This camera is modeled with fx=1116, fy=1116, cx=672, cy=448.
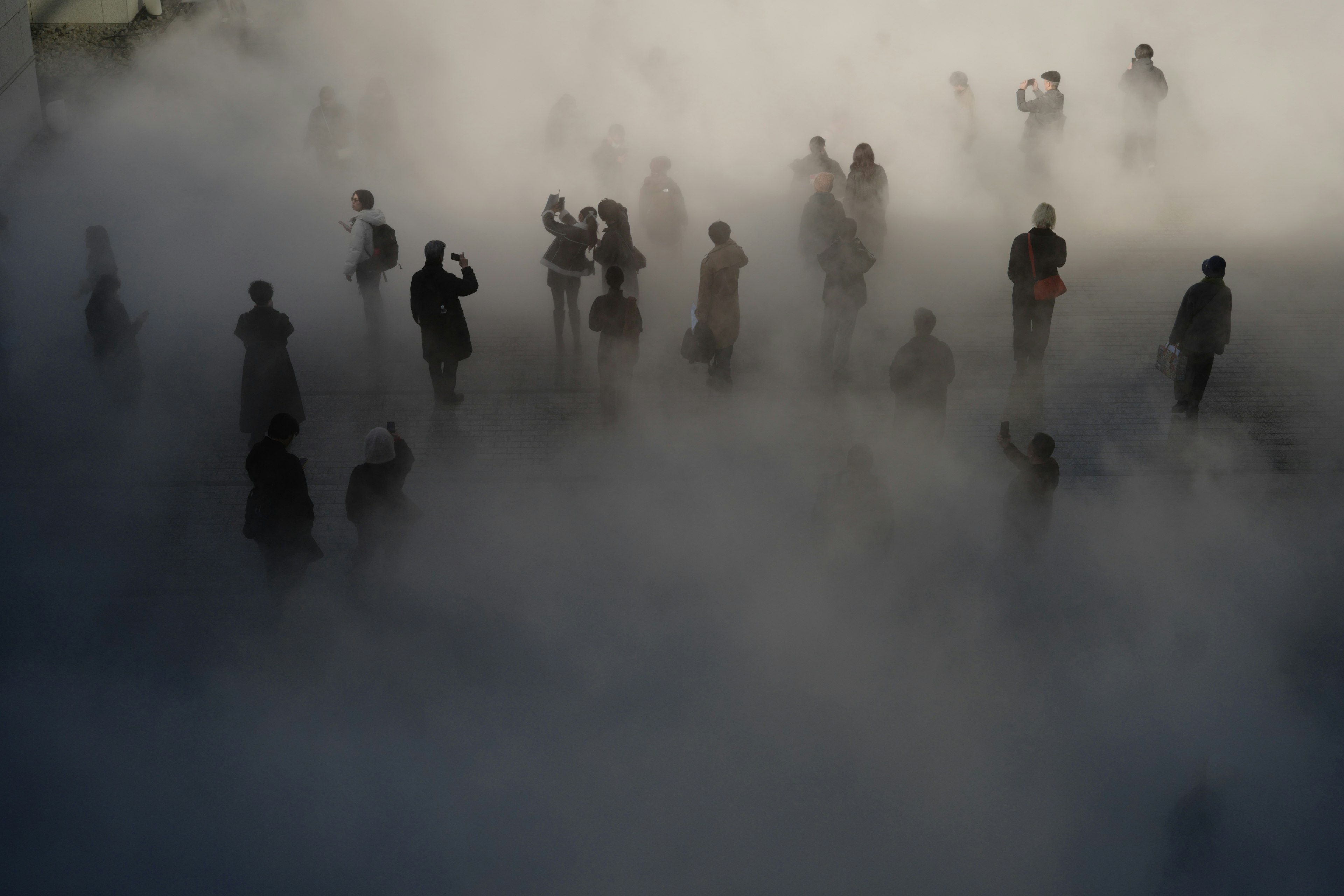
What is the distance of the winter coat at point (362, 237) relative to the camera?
27.5 ft

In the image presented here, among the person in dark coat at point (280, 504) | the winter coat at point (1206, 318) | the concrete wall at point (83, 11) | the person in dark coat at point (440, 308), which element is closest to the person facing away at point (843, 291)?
the winter coat at point (1206, 318)

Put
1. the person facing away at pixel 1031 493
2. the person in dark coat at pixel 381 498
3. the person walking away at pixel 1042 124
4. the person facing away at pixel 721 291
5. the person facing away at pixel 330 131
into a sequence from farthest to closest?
the person walking away at pixel 1042 124 → the person facing away at pixel 330 131 → the person facing away at pixel 721 291 → the person facing away at pixel 1031 493 → the person in dark coat at pixel 381 498

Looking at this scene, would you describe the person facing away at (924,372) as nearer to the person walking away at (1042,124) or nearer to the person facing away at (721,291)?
the person facing away at (721,291)

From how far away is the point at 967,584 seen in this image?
22.1 feet

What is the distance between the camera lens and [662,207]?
9.59 m

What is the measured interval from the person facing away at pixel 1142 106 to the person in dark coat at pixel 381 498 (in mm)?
9436

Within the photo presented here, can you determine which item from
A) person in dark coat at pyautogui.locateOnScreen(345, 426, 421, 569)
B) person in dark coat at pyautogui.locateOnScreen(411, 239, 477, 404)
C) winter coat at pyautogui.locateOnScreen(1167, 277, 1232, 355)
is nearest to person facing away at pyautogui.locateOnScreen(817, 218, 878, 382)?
winter coat at pyautogui.locateOnScreen(1167, 277, 1232, 355)

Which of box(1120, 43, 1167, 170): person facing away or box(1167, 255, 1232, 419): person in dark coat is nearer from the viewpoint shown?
box(1167, 255, 1232, 419): person in dark coat

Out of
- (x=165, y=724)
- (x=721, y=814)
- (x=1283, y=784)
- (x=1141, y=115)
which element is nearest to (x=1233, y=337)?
(x=1141, y=115)

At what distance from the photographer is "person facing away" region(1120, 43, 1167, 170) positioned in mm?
12023

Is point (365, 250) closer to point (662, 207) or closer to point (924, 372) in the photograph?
point (662, 207)

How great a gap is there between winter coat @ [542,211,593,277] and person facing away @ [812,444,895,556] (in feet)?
9.71

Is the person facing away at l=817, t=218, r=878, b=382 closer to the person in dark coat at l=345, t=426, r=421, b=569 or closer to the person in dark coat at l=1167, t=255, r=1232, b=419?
the person in dark coat at l=1167, t=255, r=1232, b=419

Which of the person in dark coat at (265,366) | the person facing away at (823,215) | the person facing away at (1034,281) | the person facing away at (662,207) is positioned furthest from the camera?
the person facing away at (662,207)
